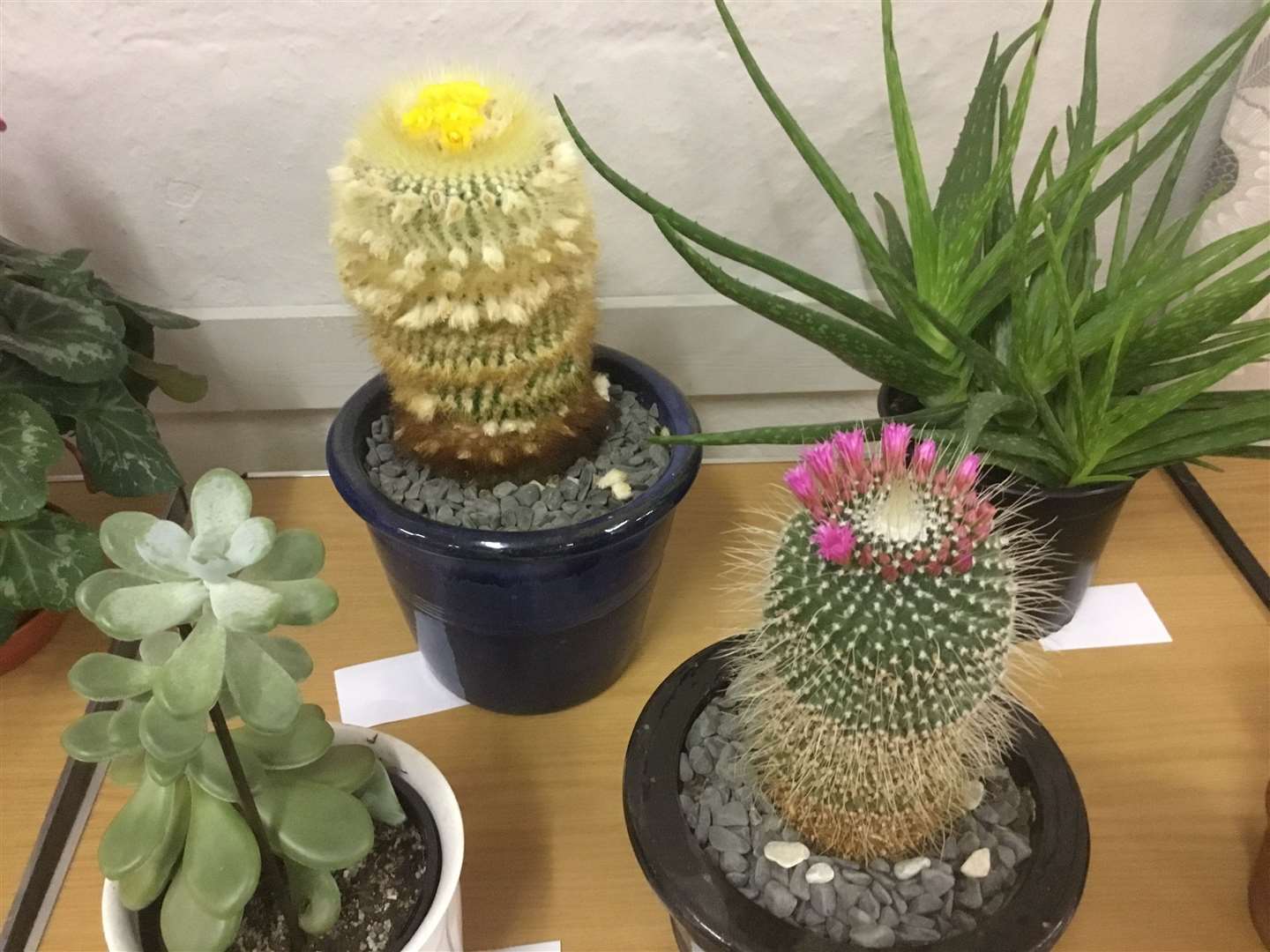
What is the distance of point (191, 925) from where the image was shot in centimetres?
40

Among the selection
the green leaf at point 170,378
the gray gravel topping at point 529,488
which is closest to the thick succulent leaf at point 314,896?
the gray gravel topping at point 529,488

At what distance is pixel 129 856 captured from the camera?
39cm

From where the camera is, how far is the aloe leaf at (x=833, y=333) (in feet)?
1.98

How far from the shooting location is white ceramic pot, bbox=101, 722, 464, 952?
0.42 m

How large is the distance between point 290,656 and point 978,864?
38cm

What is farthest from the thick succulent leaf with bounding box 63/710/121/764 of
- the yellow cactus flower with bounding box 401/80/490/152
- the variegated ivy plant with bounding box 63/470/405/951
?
the yellow cactus flower with bounding box 401/80/490/152

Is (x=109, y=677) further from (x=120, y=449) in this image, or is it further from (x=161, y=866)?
(x=120, y=449)

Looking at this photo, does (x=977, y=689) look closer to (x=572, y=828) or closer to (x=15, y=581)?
(x=572, y=828)

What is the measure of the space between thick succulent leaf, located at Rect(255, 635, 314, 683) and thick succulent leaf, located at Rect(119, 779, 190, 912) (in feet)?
0.27

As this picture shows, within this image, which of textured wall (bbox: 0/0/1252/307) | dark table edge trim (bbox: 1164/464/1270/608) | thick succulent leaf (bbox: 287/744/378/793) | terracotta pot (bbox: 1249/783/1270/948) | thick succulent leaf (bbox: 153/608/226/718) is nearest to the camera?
thick succulent leaf (bbox: 153/608/226/718)

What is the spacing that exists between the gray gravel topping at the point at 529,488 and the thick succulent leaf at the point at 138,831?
23cm

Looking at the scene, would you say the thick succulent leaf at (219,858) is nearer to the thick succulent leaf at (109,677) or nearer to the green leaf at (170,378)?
the thick succulent leaf at (109,677)

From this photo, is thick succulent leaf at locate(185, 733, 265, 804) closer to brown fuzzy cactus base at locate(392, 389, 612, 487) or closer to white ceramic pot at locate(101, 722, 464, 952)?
white ceramic pot at locate(101, 722, 464, 952)

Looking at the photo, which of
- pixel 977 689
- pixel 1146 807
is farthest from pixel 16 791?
pixel 1146 807
